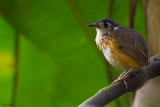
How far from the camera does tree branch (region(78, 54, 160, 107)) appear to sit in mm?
935

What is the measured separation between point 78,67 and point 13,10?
0.48 metres

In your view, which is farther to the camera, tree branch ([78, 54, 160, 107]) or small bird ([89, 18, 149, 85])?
small bird ([89, 18, 149, 85])

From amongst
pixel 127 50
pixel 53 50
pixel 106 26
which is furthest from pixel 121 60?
pixel 53 50

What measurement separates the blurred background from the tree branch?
537mm

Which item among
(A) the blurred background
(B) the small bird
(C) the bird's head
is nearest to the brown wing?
(B) the small bird

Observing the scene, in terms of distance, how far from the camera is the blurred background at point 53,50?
1.90m

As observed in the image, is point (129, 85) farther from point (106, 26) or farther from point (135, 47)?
point (106, 26)

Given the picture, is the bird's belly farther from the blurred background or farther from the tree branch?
the blurred background

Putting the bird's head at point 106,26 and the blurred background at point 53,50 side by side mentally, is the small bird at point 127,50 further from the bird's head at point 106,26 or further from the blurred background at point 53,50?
the blurred background at point 53,50

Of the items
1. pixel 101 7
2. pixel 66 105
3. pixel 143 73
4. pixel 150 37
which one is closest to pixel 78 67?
pixel 66 105

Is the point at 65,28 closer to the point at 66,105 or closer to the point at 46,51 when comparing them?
the point at 46,51

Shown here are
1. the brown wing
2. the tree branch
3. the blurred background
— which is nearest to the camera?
the tree branch

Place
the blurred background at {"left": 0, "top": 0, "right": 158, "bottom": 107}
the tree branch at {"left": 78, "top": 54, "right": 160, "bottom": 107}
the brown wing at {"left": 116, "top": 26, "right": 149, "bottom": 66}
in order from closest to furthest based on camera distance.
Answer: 1. the tree branch at {"left": 78, "top": 54, "right": 160, "bottom": 107}
2. the brown wing at {"left": 116, "top": 26, "right": 149, "bottom": 66}
3. the blurred background at {"left": 0, "top": 0, "right": 158, "bottom": 107}

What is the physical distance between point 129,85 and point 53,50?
0.98m
